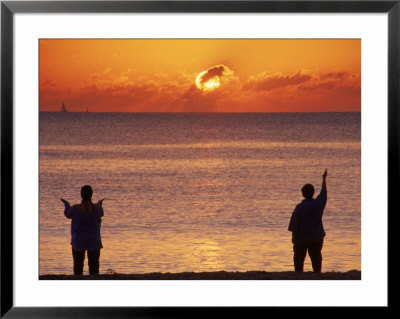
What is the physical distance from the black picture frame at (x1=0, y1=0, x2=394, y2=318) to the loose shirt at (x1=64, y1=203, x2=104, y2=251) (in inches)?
76.5

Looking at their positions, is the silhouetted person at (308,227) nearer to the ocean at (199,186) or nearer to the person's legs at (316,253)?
the person's legs at (316,253)

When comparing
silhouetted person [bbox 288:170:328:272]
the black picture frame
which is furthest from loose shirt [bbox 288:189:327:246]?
the black picture frame

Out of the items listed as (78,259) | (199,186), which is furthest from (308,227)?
(199,186)

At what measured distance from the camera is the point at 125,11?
623 cm

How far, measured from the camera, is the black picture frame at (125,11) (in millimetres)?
6156

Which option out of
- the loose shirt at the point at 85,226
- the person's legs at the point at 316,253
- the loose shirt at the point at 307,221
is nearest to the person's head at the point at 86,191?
the loose shirt at the point at 85,226

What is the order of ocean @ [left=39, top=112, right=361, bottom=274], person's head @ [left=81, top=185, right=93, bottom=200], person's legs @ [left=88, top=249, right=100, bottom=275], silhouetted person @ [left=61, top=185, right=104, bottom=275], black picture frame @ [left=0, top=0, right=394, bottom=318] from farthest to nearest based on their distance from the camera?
ocean @ [left=39, top=112, right=361, bottom=274]
person's legs @ [left=88, top=249, right=100, bottom=275]
silhouetted person @ [left=61, top=185, right=104, bottom=275]
person's head @ [left=81, top=185, right=93, bottom=200]
black picture frame @ [left=0, top=0, right=394, bottom=318]

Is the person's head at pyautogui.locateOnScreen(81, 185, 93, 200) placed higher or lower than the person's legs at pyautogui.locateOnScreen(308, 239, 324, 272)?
higher

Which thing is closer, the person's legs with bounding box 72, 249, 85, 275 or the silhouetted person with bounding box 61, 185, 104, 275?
the silhouetted person with bounding box 61, 185, 104, 275

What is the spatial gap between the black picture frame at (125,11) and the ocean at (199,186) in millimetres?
819

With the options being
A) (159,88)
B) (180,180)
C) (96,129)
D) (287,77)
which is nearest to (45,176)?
(180,180)

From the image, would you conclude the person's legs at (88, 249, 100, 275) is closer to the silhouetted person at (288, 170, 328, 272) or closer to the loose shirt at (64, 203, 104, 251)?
the loose shirt at (64, 203, 104, 251)

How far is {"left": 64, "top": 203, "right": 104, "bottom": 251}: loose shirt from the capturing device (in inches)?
325

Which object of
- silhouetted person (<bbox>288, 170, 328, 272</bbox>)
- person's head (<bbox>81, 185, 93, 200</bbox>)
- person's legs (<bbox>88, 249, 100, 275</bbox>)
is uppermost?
person's head (<bbox>81, 185, 93, 200</bbox>)
